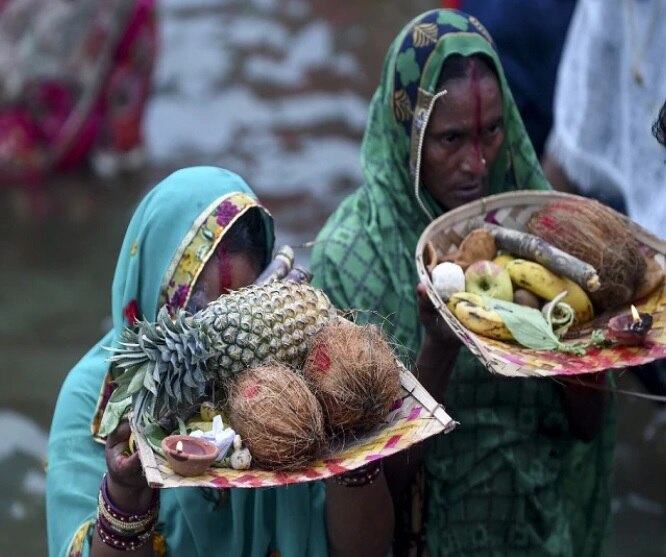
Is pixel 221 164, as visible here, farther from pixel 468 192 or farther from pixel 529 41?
pixel 468 192

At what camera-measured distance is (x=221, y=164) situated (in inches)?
332

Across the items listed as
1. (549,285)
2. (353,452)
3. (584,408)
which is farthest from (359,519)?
(584,408)

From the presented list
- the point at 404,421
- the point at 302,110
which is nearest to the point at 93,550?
the point at 404,421

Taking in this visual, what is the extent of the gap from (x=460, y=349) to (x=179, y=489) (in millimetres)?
864

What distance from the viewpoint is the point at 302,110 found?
9305 mm

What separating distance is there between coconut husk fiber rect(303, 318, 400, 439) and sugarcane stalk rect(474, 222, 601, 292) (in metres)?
0.65

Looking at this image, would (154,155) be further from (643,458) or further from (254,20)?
(643,458)

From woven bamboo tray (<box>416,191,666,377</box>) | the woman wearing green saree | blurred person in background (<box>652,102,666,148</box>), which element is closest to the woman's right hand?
woven bamboo tray (<box>416,191,666,377</box>)

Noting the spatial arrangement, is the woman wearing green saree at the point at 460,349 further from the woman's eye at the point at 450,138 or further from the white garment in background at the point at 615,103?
the white garment in background at the point at 615,103

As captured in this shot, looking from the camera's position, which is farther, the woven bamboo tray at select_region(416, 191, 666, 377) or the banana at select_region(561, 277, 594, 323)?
the banana at select_region(561, 277, 594, 323)

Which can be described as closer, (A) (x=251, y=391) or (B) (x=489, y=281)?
(A) (x=251, y=391)

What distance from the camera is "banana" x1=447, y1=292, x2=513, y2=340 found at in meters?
2.85

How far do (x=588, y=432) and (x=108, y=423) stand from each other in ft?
4.77

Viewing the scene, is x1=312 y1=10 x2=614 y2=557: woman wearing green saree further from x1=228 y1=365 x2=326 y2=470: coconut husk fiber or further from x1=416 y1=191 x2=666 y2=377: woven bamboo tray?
x1=228 y1=365 x2=326 y2=470: coconut husk fiber
